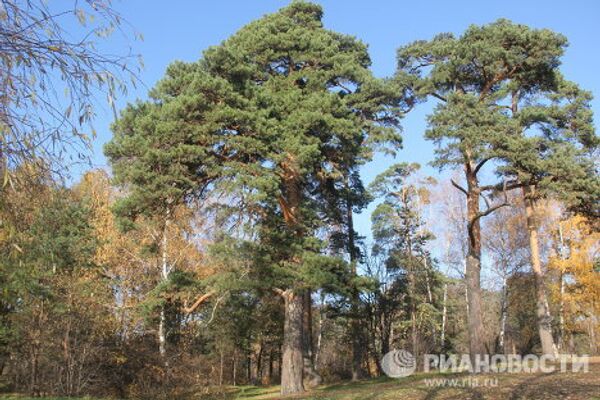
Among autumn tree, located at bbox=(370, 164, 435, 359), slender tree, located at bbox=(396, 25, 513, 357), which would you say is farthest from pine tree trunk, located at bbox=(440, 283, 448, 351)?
slender tree, located at bbox=(396, 25, 513, 357)

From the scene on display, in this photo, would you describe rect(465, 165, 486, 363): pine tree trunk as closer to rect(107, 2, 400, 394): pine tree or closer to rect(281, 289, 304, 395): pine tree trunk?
rect(107, 2, 400, 394): pine tree

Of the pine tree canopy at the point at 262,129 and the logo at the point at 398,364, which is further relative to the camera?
the logo at the point at 398,364

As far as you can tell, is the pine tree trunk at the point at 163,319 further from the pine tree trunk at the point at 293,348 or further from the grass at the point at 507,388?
the grass at the point at 507,388

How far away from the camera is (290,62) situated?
1784 cm

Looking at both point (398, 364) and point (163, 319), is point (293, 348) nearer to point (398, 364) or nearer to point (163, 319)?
point (163, 319)

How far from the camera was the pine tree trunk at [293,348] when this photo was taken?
15703mm

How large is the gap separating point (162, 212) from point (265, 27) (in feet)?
23.9

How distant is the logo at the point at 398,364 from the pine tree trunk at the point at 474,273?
7.11 meters

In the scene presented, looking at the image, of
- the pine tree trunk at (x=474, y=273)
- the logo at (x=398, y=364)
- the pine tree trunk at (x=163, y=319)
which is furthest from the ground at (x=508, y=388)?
the logo at (x=398, y=364)

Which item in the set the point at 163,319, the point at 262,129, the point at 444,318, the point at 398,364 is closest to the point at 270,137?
the point at 262,129

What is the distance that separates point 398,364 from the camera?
23484 millimetres

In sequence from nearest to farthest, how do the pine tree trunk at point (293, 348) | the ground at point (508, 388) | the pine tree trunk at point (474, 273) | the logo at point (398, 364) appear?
the ground at point (508, 388) → the pine tree trunk at point (474, 273) → the pine tree trunk at point (293, 348) → the logo at point (398, 364)

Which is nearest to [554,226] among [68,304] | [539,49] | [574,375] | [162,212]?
[539,49]

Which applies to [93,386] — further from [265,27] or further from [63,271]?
[265,27]
